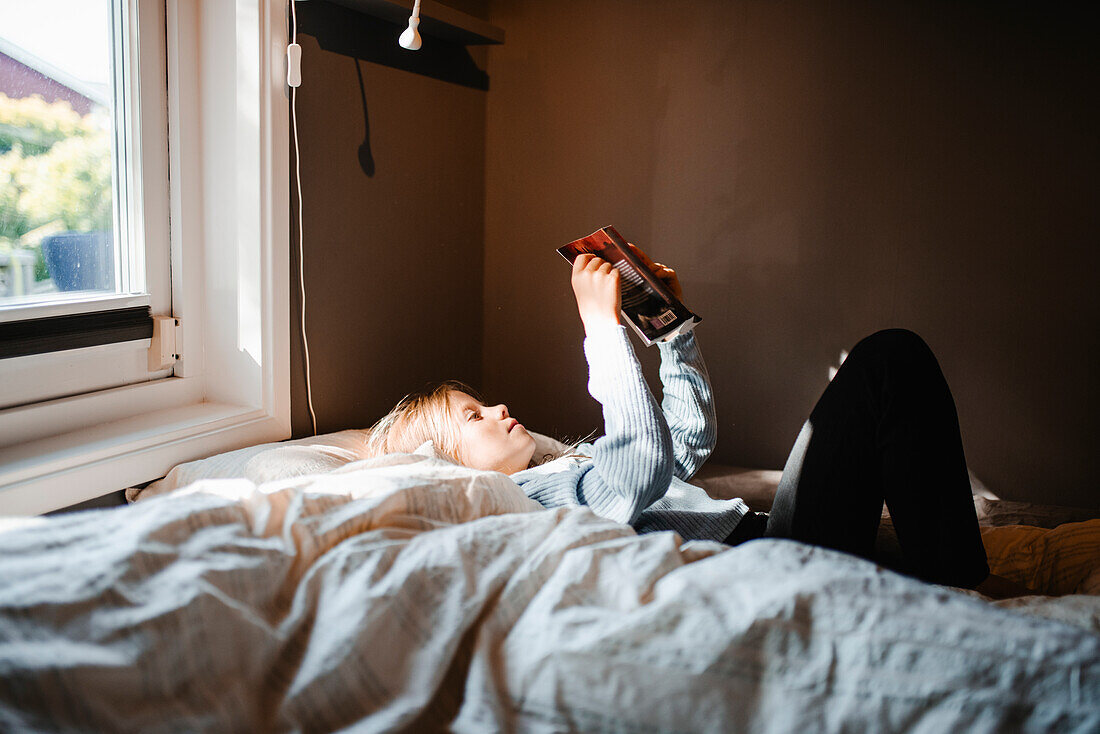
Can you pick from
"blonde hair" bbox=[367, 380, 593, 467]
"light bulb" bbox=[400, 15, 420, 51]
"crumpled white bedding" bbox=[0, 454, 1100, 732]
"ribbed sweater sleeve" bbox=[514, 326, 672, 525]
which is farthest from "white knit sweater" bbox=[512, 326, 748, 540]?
"light bulb" bbox=[400, 15, 420, 51]

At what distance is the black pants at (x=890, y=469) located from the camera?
118 centimetres

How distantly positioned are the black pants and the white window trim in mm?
1025

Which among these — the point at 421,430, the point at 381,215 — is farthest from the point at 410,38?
the point at 421,430

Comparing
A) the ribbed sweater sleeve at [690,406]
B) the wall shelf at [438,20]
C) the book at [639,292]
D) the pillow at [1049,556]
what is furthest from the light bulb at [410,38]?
the pillow at [1049,556]

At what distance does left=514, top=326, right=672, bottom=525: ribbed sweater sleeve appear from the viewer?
1.21 m

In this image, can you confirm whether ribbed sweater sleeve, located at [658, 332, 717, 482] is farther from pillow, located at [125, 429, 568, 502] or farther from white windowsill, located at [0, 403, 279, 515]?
white windowsill, located at [0, 403, 279, 515]

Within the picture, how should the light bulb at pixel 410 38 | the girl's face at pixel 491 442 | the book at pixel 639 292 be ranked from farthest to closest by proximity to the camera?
the light bulb at pixel 410 38, the girl's face at pixel 491 442, the book at pixel 639 292

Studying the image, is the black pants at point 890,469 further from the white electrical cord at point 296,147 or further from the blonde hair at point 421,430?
the white electrical cord at point 296,147

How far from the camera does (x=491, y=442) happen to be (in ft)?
4.94

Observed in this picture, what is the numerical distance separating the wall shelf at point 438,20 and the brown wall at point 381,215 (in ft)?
0.12

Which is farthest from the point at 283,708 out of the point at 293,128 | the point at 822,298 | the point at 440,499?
the point at 822,298

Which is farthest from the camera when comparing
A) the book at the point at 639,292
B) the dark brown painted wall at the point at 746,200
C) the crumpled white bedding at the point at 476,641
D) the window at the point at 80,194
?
the dark brown painted wall at the point at 746,200

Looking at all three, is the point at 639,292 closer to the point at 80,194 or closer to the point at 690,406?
the point at 690,406

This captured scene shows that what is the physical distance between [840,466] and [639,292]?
437 mm
